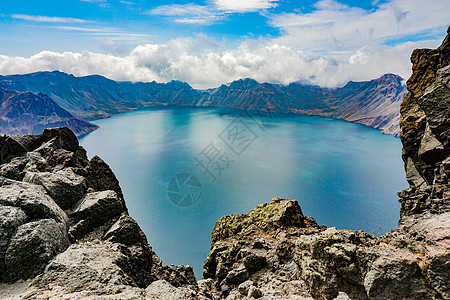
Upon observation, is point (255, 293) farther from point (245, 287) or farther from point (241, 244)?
point (241, 244)

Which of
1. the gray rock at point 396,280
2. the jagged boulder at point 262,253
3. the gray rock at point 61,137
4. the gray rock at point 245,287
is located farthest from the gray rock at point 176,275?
the gray rock at point 61,137

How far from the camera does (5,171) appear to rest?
13.4 metres

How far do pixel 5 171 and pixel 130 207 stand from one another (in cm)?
4958

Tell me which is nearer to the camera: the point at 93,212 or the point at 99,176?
the point at 93,212

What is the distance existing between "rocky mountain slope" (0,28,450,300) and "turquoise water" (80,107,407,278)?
62.0ft

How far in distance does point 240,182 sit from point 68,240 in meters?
64.4

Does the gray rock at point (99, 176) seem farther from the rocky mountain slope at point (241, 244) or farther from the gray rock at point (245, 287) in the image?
the gray rock at point (245, 287)

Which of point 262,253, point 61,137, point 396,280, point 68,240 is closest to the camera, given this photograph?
point 396,280

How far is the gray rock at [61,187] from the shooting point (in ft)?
39.5

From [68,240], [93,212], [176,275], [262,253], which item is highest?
[93,212]

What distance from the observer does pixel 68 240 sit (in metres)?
9.59

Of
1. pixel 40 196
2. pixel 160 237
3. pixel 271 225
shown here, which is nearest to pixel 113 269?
pixel 40 196

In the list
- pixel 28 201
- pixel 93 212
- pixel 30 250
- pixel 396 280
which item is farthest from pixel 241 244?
pixel 28 201

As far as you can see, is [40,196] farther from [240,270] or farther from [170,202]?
[170,202]
